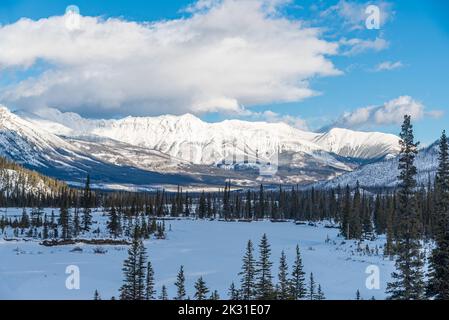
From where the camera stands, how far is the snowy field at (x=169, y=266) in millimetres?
36844

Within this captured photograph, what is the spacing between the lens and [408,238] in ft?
94.2

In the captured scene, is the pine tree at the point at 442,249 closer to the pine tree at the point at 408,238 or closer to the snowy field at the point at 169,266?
the pine tree at the point at 408,238

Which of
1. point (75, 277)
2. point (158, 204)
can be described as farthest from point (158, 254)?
point (158, 204)

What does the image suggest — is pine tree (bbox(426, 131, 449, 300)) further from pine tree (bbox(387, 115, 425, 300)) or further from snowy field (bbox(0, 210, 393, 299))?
snowy field (bbox(0, 210, 393, 299))

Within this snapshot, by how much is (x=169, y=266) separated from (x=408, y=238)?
96.2 ft

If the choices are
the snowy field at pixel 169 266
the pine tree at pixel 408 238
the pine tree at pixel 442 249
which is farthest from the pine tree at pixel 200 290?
the pine tree at pixel 442 249

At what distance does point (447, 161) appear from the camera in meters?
30.1

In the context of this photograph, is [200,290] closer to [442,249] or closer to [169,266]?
[442,249]

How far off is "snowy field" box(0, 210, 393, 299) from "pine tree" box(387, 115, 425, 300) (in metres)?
8.34

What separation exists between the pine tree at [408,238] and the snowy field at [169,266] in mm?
8345

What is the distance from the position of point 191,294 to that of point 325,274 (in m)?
17.1
